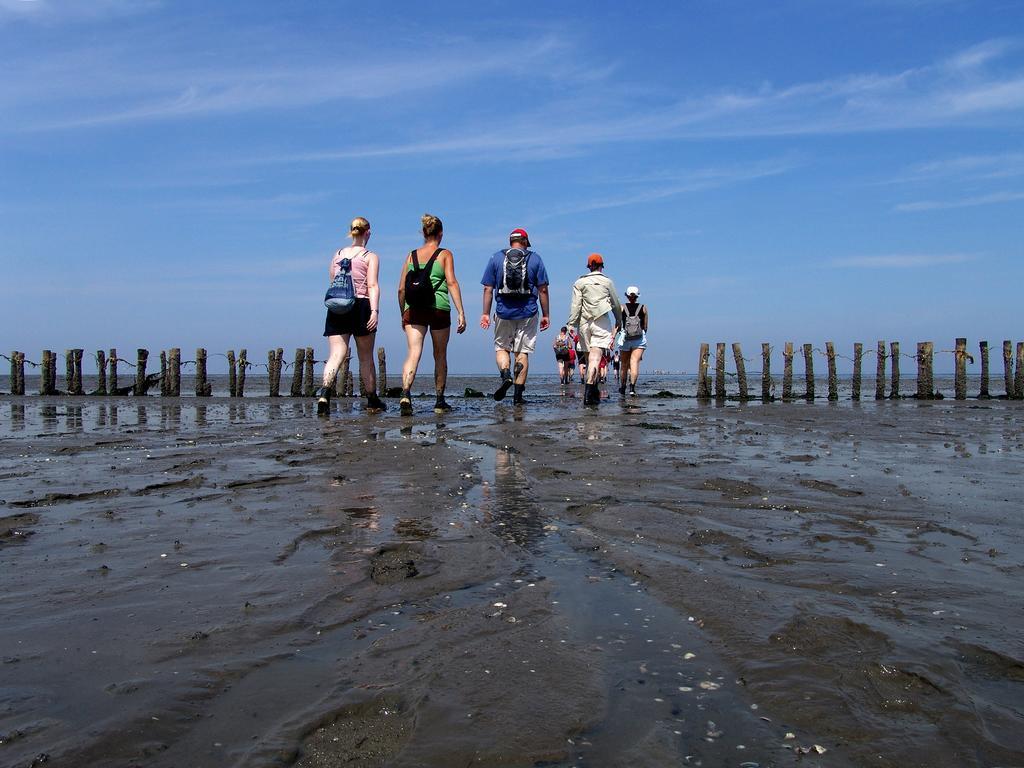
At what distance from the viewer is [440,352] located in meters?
10.1

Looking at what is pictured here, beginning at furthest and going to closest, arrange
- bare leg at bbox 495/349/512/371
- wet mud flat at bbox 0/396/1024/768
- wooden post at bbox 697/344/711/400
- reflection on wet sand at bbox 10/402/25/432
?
1. wooden post at bbox 697/344/711/400
2. bare leg at bbox 495/349/512/371
3. reflection on wet sand at bbox 10/402/25/432
4. wet mud flat at bbox 0/396/1024/768

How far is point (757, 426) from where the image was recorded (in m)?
8.54

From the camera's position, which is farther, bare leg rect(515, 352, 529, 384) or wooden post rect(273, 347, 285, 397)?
wooden post rect(273, 347, 285, 397)

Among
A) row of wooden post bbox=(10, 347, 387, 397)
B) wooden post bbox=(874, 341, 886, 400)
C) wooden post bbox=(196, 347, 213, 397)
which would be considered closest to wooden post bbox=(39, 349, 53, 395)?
row of wooden post bbox=(10, 347, 387, 397)

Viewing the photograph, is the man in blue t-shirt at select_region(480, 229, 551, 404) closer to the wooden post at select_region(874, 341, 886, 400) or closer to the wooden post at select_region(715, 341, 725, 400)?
the wooden post at select_region(715, 341, 725, 400)

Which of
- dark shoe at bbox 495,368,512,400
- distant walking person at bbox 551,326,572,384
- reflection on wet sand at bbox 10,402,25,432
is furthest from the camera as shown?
distant walking person at bbox 551,326,572,384

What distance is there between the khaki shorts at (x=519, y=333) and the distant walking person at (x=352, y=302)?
2099 millimetres

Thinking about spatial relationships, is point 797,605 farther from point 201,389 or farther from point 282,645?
point 201,389

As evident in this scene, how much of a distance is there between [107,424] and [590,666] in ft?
29.0

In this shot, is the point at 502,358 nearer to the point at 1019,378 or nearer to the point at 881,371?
the point at 881,371

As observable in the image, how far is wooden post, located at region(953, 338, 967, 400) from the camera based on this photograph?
18.5m

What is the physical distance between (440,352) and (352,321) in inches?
48.8

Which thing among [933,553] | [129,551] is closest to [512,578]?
[129,551]

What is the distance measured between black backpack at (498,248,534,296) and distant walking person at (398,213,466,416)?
3.56 ft
